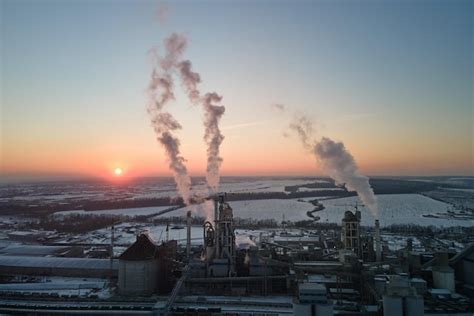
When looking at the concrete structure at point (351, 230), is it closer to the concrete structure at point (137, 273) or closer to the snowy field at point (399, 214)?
the concrete structure at point (137, 273)

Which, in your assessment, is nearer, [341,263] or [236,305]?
[236,305]

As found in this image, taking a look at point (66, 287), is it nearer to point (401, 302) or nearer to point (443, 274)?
point (401, 302)

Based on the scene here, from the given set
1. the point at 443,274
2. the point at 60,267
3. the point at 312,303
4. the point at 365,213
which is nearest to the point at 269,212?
the point at 365,213

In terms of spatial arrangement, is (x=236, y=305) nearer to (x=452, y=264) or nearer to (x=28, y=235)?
(x=452, y=264)

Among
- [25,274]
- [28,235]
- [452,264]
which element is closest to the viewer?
[452,264]

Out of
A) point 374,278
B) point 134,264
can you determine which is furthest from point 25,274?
point 374,278
